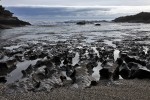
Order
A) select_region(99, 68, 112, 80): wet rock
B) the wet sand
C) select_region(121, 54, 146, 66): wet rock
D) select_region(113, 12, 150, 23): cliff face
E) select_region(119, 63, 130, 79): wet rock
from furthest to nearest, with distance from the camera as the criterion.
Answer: select_region(113, 12, 150, 23): cliff face < select_region(121, 54, 146, 66): wet rock < select_region(119, 63, 130, 79): wet rock < select_region(99, 68, 112, 80): wet rock < the wet sand

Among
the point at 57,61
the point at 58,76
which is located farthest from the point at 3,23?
the point at 58,76

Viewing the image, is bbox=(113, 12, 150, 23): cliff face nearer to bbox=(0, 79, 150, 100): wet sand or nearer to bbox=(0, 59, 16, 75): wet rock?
bbox=(0, 59, 16, 75): wet rock

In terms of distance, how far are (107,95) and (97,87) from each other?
1.76 meters

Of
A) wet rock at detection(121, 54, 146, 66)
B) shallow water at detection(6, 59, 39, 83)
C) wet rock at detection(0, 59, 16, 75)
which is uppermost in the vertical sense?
wet rock at detection(121, 54, 146, 66)

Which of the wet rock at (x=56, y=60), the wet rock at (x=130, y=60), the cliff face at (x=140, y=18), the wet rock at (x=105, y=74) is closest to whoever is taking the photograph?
Answer: the wet rock at (x=105, y=74)

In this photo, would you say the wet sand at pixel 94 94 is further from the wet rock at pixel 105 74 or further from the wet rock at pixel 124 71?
the wet rock at pixel 124 71

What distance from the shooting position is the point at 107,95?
1569 centimetres

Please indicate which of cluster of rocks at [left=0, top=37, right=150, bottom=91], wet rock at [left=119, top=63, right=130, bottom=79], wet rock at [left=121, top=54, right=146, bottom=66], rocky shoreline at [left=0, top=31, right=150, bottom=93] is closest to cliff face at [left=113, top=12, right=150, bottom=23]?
wet rock at [left=121, top=54, right=146, bottom=66]

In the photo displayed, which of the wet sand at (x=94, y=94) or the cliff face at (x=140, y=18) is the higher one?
the wet sand at (x=94, y=94)

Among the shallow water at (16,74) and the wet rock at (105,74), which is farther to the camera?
the shallow water at (16,74)

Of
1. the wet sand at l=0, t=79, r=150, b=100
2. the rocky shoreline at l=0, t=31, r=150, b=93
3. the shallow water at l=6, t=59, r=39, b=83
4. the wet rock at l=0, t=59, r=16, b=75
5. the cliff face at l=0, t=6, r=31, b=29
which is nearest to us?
the wet sand at l=0, t=79, r=150, b=100

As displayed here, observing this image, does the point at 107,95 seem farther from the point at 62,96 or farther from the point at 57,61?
the point at 57,61

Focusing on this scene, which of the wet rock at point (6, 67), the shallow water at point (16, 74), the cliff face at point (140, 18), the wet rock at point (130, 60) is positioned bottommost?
the cliff face at point (140, 18)

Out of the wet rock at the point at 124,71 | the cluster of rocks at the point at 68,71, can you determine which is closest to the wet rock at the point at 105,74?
the cluster of rocks at the point at 68,71
